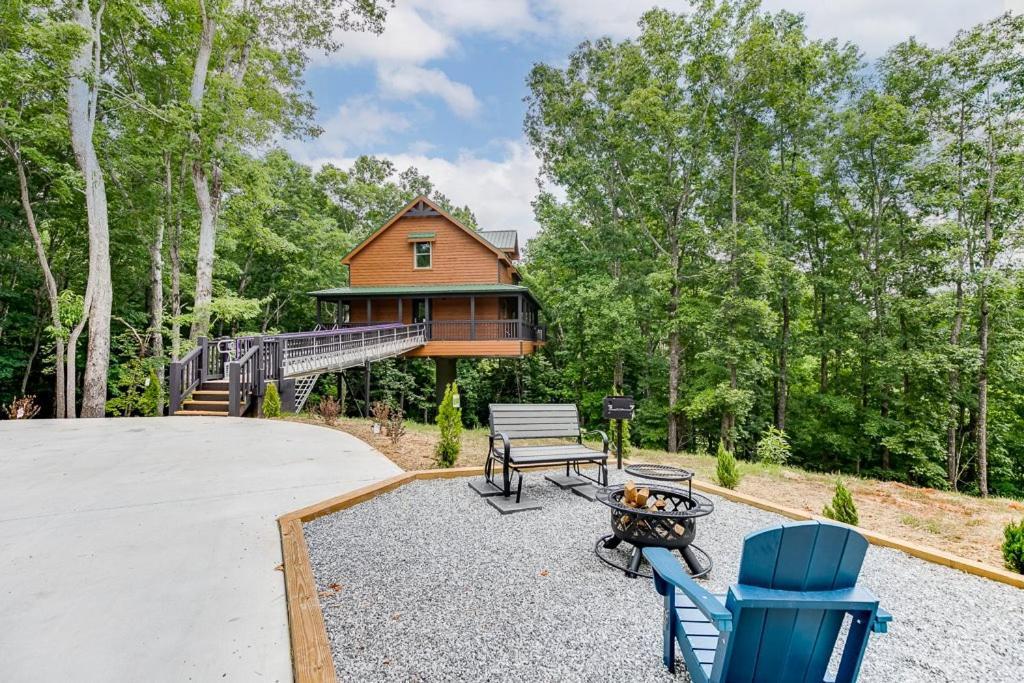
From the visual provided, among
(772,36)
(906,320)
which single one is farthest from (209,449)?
(906,320)

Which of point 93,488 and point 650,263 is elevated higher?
point 650,263

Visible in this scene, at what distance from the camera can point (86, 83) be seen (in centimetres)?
A: 1038

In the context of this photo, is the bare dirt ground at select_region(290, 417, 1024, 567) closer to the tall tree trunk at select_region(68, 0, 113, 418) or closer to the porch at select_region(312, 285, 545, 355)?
the tall tree trunk at select_region(68, 0, 113, 418)

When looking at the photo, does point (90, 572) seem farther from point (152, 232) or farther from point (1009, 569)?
point (152, 232)

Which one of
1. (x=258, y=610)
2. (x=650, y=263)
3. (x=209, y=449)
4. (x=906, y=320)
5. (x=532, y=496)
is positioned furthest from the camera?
(x=650, y=263)

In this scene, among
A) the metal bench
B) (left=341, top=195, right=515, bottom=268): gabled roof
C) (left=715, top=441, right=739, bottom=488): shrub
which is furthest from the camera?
Answer: (left=341, top=195, right=515, bottom=268): gabled roof

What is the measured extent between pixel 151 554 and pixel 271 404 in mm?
6635

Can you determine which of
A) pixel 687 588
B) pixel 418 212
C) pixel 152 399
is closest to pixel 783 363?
pixel 418 212

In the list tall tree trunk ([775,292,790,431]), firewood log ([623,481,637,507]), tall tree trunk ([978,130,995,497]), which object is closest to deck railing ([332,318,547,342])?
tall tree trunk ([775,292,790,431])

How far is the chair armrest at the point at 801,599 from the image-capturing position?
5.30ft

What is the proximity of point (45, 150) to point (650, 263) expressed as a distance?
1889cm

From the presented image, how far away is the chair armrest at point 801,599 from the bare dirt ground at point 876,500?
355 centimetres

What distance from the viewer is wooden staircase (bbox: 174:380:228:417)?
9.30 meters

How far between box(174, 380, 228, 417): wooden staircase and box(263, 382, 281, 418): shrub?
2.63 ft
